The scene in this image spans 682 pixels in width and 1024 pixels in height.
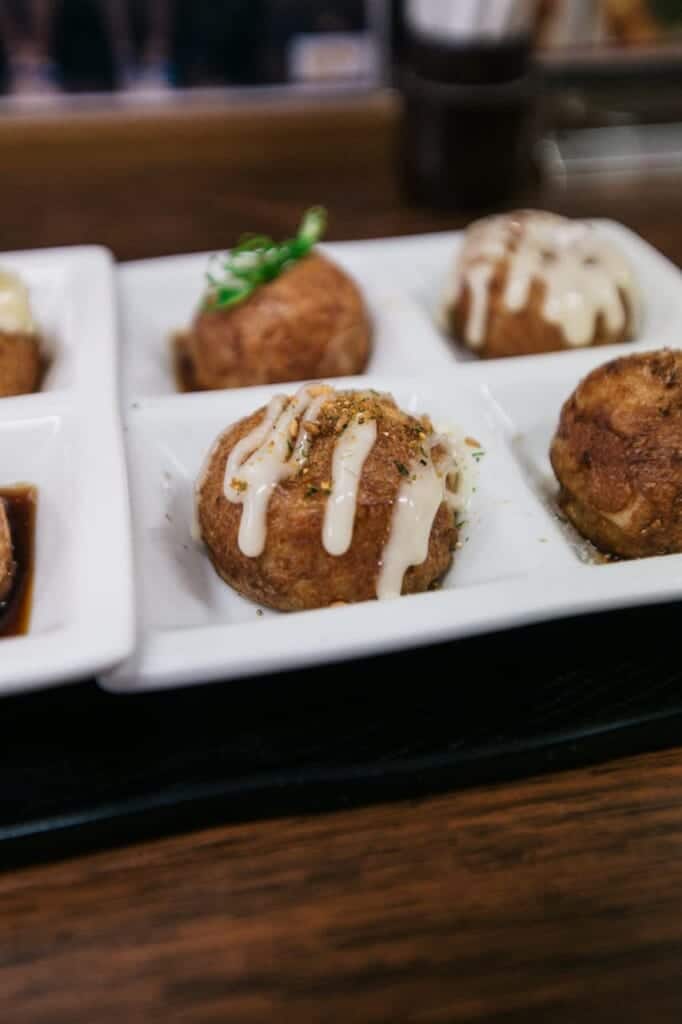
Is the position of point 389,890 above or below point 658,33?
below

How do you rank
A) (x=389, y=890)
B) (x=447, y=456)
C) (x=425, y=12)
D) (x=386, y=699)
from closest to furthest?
(x=389, y=890) < (x=386, y=699) < (x=447, y=456) < (x=425, y=12)

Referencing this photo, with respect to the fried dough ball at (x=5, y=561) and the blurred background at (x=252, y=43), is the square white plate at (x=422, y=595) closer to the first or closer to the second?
the fried dough ball at (x=5, y=561)

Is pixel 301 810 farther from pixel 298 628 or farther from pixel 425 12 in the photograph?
pixel 425 12

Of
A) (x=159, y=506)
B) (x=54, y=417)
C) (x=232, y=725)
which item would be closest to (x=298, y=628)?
(x=232, y=725)

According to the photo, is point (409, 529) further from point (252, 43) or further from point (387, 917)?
point (252, 43)

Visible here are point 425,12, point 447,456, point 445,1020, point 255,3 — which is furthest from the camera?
point 255,3

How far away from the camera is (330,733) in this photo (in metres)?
1.30

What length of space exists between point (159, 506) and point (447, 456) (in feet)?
1.67

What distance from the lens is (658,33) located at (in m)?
3.70

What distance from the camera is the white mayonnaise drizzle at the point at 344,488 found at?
1.36 meters

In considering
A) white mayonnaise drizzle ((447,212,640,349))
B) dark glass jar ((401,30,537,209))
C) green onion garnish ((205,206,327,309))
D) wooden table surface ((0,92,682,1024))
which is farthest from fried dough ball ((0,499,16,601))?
dark glass jar ((401,30,537,209))

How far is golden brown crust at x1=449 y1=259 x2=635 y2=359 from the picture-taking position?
79.9 inches

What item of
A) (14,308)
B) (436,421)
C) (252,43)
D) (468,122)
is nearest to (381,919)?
(436,421)

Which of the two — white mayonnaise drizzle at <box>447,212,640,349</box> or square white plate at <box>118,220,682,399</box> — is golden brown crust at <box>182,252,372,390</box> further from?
white mayonnaise drizzle at <box>447,212,640,349</box>
